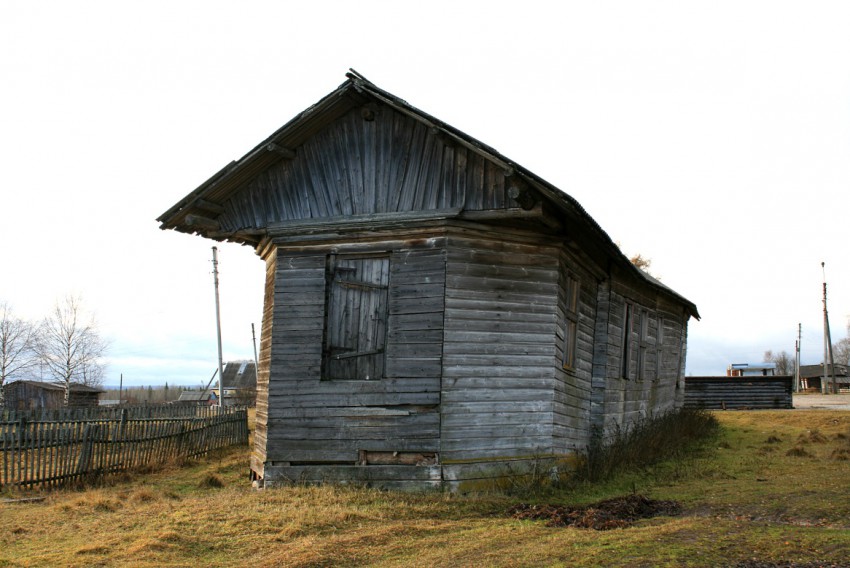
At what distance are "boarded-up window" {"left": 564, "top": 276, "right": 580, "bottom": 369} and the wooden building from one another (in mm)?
403

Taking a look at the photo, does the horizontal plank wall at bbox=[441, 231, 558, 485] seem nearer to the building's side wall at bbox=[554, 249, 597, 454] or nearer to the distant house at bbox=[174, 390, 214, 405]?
the building's side wall at bbox=[554, 249, 597, 454]

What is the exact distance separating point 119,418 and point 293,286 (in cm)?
692

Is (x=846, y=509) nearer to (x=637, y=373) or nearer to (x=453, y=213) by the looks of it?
(x=453, y=213)

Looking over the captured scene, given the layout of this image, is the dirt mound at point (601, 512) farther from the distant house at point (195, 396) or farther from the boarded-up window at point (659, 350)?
the distant house at point (195, 396)

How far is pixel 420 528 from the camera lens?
27.9 ft

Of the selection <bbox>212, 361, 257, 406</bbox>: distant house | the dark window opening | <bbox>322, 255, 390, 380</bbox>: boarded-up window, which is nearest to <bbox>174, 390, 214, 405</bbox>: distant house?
<bbox>212, 361, 257, 406</bbox>: distant house

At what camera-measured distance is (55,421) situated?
13.7 metres

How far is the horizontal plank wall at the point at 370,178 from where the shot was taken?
35.9 ft

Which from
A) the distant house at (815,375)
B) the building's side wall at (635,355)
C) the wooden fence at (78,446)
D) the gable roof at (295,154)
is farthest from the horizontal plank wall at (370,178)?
the distant house at (815,375)

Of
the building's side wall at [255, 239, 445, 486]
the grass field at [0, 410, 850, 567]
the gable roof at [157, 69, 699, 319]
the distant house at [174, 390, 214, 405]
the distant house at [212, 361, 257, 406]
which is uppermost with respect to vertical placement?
the gable roof at [157, 69, 699, 319]

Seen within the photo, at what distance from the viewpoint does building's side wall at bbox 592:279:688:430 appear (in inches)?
594

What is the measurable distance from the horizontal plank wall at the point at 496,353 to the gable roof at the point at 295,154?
0.95m

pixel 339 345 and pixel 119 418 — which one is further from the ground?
pixel 339 345

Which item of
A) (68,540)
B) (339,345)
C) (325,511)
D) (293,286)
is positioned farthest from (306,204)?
(68,540)
